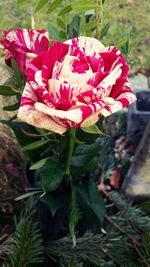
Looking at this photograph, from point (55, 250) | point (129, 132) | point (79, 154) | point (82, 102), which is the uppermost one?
point (82, 102)

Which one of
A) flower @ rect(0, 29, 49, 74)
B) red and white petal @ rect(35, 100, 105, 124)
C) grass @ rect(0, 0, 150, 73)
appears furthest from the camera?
grass @ rect(0, 0, 150, 73)

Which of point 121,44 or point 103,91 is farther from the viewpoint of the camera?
point 121,44

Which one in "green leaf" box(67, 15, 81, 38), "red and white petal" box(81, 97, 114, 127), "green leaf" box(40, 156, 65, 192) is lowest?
"green leaf" box(40, 156, 65, 192)

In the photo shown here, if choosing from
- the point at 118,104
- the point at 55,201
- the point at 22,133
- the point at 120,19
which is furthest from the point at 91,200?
the point at 120,19

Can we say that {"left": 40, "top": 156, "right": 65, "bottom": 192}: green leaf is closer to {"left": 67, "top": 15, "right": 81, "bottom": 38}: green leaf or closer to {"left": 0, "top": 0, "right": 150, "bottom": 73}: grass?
{"left": 67, "top": 15, "right": 81, "bottom": 38}: green leaf

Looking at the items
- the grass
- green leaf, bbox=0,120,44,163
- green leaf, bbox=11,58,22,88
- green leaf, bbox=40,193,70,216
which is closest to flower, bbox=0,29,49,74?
green leaf, bbox=11,58,22,88

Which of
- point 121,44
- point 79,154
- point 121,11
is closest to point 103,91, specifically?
point 121,44

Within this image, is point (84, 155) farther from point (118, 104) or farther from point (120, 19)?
point (120, 19)

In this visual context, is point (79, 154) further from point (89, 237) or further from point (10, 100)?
point (10, 100)
